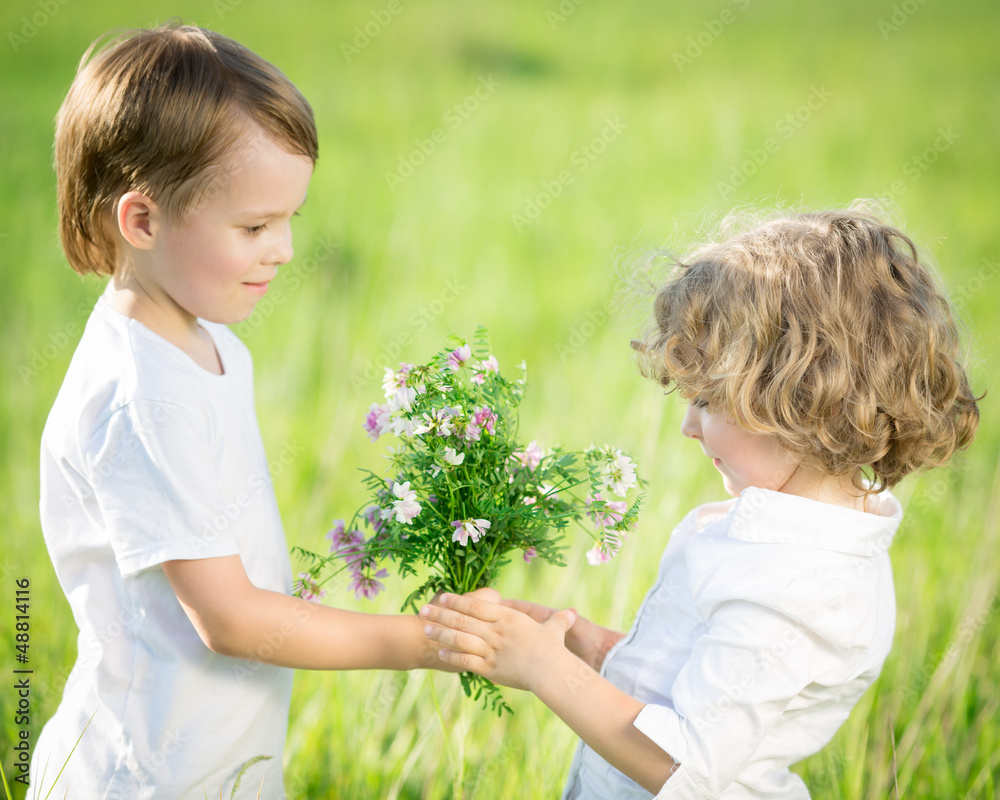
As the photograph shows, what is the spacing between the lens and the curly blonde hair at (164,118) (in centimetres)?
154

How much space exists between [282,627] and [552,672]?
0.49 metres

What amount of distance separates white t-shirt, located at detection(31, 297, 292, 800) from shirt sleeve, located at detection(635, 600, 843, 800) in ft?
2.70

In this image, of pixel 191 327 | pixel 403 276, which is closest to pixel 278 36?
pixel 403 276

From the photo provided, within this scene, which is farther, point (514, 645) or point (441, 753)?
point (441, 753)

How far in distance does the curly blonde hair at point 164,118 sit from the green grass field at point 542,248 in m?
0.89

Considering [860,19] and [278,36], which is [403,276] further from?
[860,19]

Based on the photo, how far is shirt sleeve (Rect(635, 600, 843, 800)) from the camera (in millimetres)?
1347

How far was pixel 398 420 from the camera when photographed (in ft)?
4.92

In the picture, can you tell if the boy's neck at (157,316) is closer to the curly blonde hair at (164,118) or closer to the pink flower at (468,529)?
the curly blonde hair at (164,118)

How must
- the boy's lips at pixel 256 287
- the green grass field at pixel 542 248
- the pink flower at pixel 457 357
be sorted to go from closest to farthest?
1. the pink flower at pixel 457 357
2. the boy's lips at pixel 256 287
3. the green grass field at pixel 542 248

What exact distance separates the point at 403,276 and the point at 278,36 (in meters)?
3.50

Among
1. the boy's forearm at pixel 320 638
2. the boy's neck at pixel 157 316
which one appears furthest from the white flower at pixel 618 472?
the boy's neck at pixel 157 316

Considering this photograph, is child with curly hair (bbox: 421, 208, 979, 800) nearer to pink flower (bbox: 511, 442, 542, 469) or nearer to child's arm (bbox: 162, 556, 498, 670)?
child's arm (bbox: 162, 556, 498, 670)

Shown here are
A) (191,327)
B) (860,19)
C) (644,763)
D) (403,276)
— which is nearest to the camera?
(644,763)
